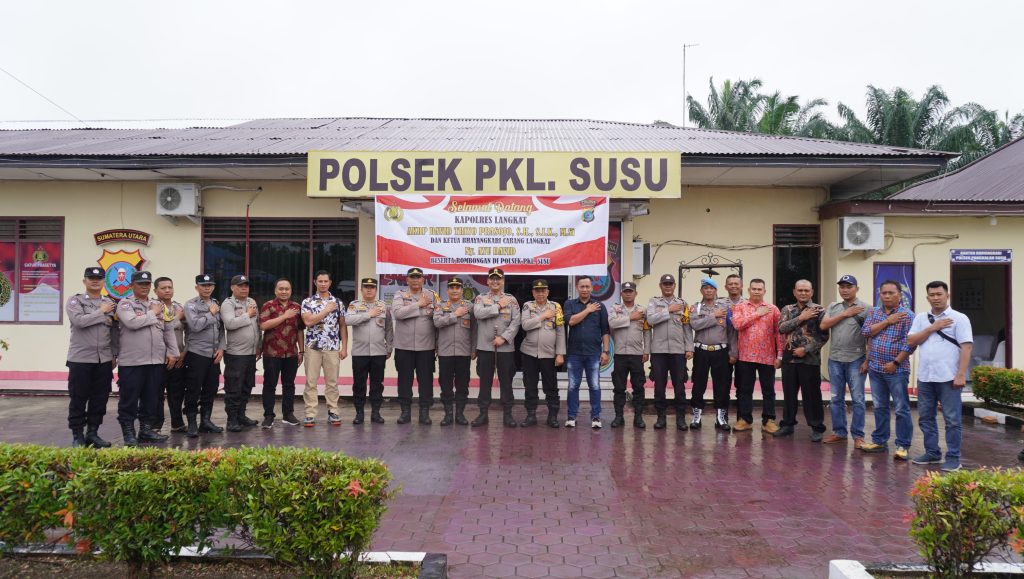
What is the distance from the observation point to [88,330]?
6.52 meters

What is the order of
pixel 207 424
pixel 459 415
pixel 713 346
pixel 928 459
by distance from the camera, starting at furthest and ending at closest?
pixel 459 415 → pixel 713 346 → pixel 207 424 → pixel 928 459

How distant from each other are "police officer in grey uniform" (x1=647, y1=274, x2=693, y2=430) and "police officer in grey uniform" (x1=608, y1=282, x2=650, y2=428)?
0.13 meters

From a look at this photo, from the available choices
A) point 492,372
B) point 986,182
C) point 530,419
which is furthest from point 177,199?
point 986,182

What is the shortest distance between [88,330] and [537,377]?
16.1 feet

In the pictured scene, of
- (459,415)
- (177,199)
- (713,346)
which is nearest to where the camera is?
(713,346)

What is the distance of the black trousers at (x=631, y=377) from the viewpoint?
25.7ft

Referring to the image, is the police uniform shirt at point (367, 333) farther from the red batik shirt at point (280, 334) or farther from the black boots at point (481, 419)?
the black boots at point (481, 419)

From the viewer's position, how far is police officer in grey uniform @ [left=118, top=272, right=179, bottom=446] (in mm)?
6668

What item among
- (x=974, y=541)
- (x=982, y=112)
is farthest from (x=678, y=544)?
(x=982, y=112)

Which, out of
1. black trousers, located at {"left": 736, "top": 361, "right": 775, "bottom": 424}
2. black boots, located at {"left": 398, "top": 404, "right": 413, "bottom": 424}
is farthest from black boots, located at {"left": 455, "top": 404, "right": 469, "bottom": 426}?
black trousers, located at {"left": 736, "top": 361, "right": 775, "bottom": 424}

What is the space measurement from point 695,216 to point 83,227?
10082mm

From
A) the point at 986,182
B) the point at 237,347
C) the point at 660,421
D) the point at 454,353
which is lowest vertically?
the point at 660,421

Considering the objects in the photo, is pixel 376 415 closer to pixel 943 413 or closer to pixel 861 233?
pixel 943 413

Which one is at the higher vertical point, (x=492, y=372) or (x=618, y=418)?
(x=492, y=372)
